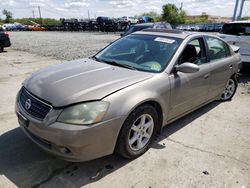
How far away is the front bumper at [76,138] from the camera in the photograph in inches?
95.6

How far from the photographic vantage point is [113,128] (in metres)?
2.62

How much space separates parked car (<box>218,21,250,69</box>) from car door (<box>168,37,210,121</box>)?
3.69m

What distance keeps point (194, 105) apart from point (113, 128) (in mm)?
1947

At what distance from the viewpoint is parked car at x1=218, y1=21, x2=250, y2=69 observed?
7.09 metres

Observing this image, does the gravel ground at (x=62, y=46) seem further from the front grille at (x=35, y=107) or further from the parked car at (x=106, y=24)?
the parked car at (x=106, y=24)

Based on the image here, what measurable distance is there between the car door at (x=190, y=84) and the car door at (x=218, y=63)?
0.20m

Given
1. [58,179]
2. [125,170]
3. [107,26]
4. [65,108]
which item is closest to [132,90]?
[65,108]

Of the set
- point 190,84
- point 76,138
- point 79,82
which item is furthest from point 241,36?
point 76,138

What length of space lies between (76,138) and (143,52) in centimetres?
187

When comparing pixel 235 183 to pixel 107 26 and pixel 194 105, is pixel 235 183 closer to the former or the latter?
Result: pixel 194 105

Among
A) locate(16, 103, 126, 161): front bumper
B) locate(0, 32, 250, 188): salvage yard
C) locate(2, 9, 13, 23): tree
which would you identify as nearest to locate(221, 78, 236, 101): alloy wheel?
locate(0, 32, 250, 188): salvage yard

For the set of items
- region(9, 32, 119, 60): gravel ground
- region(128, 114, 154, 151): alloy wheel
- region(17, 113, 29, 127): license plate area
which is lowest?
region(9, 32, 119, 60): gravel ground

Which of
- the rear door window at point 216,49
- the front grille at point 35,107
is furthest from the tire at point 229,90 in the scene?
the front grille at point 35,107

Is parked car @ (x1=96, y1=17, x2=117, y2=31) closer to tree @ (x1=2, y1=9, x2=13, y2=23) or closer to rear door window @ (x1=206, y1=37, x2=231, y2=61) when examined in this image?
rear door window @ (x1=206, y1=37, x2=231, y2=61)
